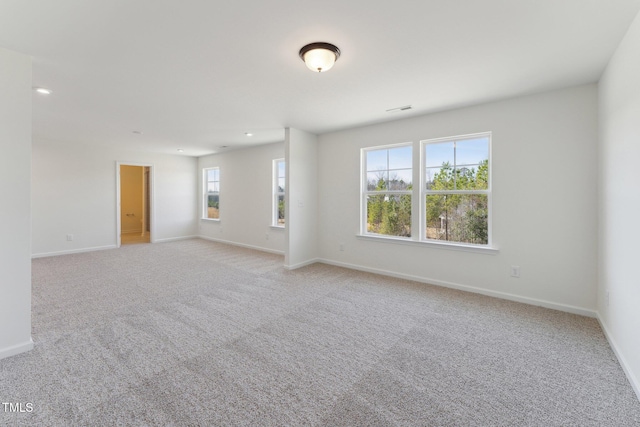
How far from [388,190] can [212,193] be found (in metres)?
5.37

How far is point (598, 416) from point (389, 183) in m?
3.41

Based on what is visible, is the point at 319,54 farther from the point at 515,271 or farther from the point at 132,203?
the point at 132,203

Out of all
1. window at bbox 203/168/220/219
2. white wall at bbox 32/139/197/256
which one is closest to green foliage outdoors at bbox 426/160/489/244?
window at bbox 203/168/220/219

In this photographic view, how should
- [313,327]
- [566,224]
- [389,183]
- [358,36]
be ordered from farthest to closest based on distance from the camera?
1. [389,183]
2. [566,224]
3. [313,327]
4. [358,36]

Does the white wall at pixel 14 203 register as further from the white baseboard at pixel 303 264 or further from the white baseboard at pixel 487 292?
the white baseboard at pixel 487 292

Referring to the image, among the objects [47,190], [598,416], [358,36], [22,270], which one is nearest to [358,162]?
[358,36]

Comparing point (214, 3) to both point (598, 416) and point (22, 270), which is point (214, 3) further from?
point (598, 416)

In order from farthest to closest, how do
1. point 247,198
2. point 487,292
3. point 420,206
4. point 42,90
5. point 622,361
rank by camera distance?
point 247,198 < point 420,206 < point 487,292 < point 42,90 < point 622,361

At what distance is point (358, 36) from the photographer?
2.09 metres

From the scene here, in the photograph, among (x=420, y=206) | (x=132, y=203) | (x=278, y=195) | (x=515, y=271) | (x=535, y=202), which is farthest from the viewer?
(x=132, y=203)

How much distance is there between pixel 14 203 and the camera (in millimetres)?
2199

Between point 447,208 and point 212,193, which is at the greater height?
point 212,193

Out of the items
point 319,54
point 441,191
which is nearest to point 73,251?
point 319,54

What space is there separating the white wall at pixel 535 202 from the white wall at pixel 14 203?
421 cm
